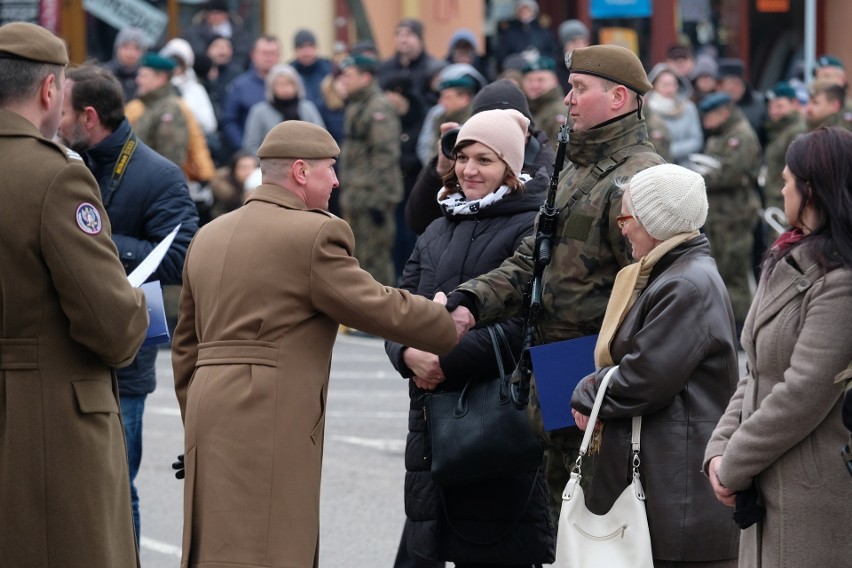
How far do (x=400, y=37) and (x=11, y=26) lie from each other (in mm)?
11457

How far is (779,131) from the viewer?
14.6 meters

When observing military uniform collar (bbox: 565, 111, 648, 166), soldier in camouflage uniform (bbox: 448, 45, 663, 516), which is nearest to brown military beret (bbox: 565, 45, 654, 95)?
soldier in camouflage uniform (bbox: 448, 45, 663, 516)

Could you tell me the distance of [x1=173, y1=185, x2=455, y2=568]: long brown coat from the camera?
5086 millimetres

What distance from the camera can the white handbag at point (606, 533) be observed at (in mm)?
4855

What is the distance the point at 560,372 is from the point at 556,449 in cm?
34

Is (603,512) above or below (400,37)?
below

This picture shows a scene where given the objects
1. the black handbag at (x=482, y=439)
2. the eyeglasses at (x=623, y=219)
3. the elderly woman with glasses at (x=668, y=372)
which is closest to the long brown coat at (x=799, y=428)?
the elderly woman with glasses at (x=668, y=372)

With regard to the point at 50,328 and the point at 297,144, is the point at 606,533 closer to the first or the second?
the point at 297,144

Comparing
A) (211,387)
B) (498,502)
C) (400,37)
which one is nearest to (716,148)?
(400,37)

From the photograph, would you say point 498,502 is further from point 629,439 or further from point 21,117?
point 21,117

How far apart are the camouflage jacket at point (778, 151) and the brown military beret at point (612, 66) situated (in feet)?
27.9

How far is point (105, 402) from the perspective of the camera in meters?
4.85

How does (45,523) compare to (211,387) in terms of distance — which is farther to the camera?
(211,387)

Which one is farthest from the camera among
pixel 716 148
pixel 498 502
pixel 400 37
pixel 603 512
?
pixel 400 37
